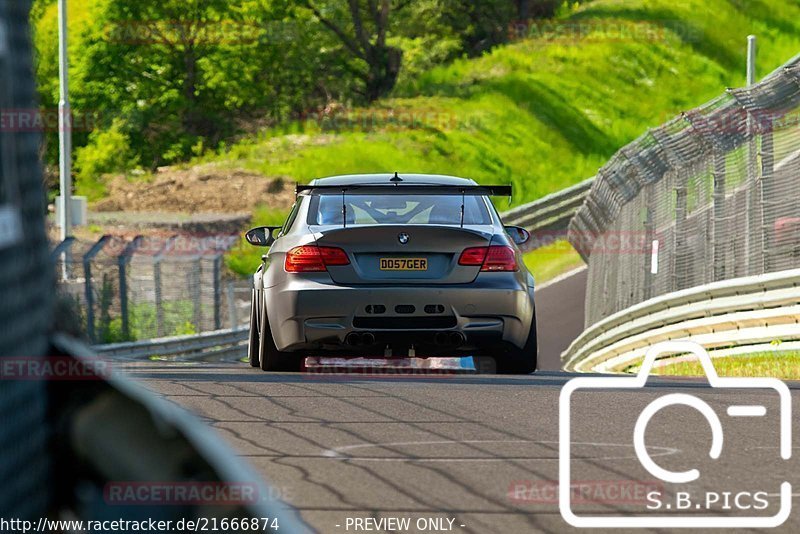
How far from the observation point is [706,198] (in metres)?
Result: 20.6

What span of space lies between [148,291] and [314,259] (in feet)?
43.9

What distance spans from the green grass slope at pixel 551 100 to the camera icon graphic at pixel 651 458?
4301cm

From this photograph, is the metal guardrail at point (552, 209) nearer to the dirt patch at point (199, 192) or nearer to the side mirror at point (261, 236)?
the dirt patch at point (199, 192)

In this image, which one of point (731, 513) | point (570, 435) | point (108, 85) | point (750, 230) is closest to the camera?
point (731, 513)

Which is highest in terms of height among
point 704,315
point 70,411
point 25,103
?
point 25,103

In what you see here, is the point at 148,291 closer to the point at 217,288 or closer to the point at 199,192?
the point at 217,288

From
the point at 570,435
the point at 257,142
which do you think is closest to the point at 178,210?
the point at 257,142

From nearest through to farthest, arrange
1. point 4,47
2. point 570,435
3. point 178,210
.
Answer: point 4,47
point 570,435
point 178,210

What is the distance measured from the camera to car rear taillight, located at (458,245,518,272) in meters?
11.7

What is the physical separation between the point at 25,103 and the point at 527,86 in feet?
200

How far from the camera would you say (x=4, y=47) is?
1.66 meters

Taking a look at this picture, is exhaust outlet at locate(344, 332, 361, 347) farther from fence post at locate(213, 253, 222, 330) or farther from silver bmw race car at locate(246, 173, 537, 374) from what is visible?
fence post at locate(213, 253, 222, 330)

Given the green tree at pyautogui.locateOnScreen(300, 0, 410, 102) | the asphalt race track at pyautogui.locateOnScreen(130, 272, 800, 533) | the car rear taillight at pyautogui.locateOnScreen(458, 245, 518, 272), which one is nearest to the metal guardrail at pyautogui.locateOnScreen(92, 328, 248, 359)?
the asphalt race track at pyautogui.locateOnScreen(130, 272, 800, 533)

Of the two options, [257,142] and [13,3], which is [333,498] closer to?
[13,3]
